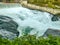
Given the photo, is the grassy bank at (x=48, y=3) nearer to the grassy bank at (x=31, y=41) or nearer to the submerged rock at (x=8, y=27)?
the submerged rock at (x=8, y=27)

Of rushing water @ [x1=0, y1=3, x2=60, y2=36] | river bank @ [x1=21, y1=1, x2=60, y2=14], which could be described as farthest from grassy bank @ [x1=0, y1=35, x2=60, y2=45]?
river bank @ [x1=21, y1=1, x2=60, y2=14]

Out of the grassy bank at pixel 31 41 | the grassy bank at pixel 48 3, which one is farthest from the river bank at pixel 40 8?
the grassy bank at pixel 31 41

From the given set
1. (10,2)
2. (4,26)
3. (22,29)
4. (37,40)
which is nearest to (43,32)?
(22,29)

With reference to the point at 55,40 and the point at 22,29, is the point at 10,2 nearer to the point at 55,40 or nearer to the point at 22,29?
the point at 22,29

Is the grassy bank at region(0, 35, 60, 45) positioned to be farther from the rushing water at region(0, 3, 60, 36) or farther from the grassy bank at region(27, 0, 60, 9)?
the grassy bank at region(27, 0, 60, 9)

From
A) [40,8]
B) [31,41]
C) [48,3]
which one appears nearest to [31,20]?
[40,8]

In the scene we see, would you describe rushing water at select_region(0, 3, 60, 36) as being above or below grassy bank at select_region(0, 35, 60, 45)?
below
